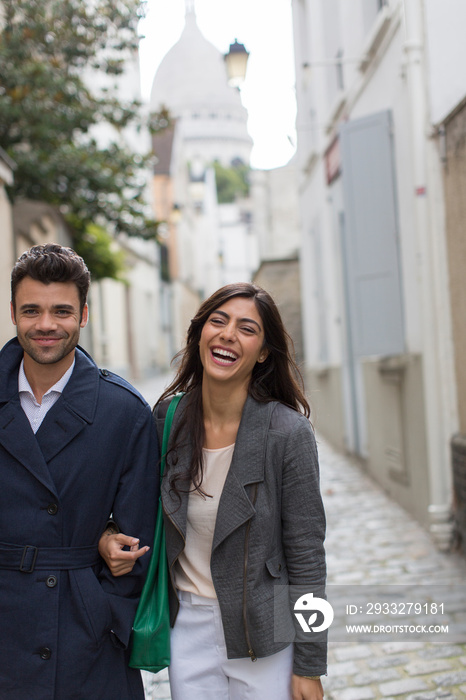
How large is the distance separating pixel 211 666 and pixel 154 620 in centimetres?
23

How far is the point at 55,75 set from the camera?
381 inches

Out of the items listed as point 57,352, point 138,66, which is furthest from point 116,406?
point 138,66

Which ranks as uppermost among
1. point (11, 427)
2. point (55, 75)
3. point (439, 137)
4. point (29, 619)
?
point (55, 75)

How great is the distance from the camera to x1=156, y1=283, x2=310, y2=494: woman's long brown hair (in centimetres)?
235

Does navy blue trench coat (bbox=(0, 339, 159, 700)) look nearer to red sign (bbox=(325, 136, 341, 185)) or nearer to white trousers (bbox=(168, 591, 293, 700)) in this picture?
white trousers (bbox=(168, 591, 293, 700))

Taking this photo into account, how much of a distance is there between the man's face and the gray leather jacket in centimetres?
53

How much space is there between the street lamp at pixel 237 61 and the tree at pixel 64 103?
1.28 meters

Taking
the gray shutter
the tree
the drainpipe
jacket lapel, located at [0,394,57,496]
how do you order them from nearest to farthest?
1. jacket lapel, located at [0,394,57,496]
2. the drainpipe
3. the gray shutter
4. the tree

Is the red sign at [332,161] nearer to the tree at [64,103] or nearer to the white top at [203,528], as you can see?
the tree at [64,103]

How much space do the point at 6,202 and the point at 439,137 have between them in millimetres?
4123

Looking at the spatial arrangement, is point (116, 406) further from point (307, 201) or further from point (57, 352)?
point (307, 201)

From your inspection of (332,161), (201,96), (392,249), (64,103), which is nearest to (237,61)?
(332,161)

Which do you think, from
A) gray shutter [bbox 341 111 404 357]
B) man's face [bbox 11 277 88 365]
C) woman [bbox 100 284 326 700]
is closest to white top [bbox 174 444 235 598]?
woman [bbox 100 284 326 700]

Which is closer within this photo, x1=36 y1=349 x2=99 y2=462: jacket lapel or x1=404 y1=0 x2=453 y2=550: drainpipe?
x1=36 y1=349 x2=99 y2=462: jacket lapel
